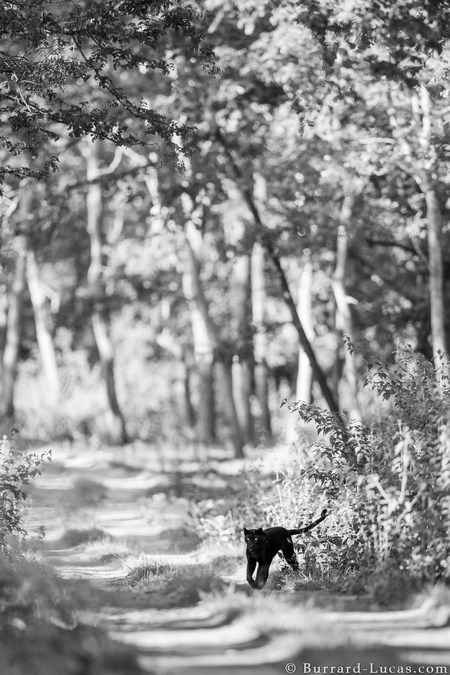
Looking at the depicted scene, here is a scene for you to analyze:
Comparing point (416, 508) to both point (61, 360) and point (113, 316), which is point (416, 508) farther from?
point (61, 360)

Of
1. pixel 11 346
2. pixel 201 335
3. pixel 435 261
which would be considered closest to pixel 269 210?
pixel 201 335

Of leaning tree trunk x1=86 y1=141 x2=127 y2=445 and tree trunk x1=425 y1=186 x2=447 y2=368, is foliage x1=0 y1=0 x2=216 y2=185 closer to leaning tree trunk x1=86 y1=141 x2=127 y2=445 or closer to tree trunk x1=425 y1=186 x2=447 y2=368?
tree trunk x1=425 y1=186 x2=447 y2=368

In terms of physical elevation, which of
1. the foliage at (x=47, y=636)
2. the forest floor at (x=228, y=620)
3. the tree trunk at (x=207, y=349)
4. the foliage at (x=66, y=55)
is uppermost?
the foliage at (x=66, y=55)

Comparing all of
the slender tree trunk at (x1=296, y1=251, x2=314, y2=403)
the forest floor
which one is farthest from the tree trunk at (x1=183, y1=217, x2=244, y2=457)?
the forest floor

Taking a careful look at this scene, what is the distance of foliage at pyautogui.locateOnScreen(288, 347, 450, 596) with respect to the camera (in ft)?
26.8

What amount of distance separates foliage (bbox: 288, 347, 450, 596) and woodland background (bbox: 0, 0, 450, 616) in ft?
0.09

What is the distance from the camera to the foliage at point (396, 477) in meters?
8.16

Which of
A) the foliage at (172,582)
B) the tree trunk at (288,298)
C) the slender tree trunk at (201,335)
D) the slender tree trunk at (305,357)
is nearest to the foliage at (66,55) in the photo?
the foliage at (172,582)

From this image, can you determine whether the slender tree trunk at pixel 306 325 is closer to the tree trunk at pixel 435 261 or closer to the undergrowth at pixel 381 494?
the tree trunk at pixel 435 261

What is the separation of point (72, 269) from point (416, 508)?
113 ft

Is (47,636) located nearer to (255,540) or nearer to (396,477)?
(255,540)

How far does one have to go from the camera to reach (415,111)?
1445 centimetres

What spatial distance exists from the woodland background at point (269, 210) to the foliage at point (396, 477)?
0.03 metres

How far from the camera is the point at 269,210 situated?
22.3 meters
